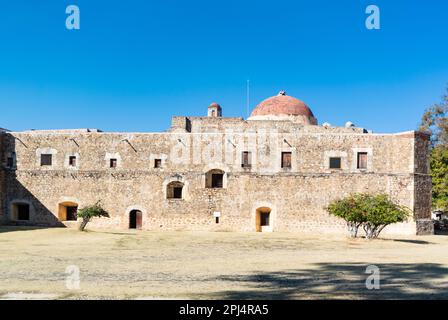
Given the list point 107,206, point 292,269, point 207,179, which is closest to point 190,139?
point 207,179

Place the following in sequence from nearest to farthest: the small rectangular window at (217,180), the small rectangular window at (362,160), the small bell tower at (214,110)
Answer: the small rectangular window at (362,160) < the small rectangular window at (217,180) < the small bell tower at (214,110)

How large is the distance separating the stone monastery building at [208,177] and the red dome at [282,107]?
8994 millimetres

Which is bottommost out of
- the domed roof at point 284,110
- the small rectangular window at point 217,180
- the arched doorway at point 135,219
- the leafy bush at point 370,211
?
the arched doorway at point 135,219

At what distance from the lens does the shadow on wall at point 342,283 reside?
323 inches

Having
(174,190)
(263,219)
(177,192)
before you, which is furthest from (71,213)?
(263,219)

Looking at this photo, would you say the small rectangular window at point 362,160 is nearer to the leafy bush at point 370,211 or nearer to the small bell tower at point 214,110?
the leafy bush at point 370,211

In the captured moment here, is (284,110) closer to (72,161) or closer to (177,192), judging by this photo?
(177,192)

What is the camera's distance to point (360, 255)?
14750mm

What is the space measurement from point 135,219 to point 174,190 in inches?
106

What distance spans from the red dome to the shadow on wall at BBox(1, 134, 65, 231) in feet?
53.9

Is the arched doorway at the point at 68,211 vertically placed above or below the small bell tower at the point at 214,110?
below

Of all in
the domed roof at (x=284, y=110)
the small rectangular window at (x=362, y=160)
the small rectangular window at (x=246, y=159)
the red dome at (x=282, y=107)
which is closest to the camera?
the small rectangular window at (x=362, y=160)

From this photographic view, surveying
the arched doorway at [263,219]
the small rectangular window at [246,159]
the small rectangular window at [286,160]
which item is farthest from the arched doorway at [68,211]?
the small rectangular window at [286,160]

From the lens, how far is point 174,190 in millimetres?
26328
